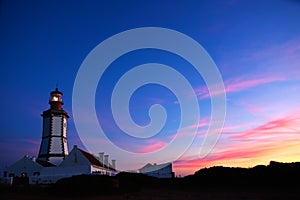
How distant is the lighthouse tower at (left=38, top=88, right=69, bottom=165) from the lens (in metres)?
34.5

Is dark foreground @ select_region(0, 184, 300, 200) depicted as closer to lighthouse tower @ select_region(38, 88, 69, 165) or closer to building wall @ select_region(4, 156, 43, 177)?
building wall @ select_region(4, 156, 43, 177)

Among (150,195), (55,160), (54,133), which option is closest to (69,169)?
(55,160)

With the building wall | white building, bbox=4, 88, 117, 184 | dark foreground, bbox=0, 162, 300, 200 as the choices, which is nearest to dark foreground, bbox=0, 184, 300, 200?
dark foreground, bbox=0, 162, 300, 200

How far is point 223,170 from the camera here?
25016mm

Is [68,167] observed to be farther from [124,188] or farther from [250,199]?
[250,199]

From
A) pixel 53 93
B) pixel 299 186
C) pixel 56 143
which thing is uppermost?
pixel 53 93

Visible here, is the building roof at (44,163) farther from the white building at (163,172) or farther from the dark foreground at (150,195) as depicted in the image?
the dark foreground at (150,195)

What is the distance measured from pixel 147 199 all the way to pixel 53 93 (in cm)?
2789

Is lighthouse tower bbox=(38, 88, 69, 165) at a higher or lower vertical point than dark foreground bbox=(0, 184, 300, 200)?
higher

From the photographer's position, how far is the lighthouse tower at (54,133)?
3450cm

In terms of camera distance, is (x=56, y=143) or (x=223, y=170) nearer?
(x=223, y=170)

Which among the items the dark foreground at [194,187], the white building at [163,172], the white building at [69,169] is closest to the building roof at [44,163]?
the white building at [69,169]

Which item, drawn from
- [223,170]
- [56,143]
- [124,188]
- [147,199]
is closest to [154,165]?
[56,143]

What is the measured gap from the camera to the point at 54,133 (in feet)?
115
